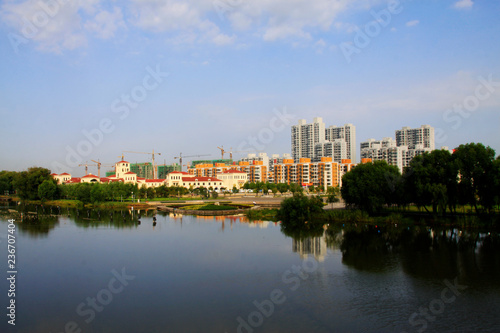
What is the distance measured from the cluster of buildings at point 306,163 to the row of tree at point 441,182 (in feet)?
108

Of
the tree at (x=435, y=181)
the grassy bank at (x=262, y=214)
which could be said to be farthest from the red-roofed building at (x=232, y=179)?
the tree at (x=435, y=181)

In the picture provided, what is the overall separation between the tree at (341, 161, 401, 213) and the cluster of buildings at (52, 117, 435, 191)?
32.0 m

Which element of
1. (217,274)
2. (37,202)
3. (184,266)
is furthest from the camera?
(37,202)

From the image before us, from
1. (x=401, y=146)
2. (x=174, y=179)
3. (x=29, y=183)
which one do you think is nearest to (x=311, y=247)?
(x=29, y=183)

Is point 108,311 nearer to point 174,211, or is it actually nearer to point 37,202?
point 174,211

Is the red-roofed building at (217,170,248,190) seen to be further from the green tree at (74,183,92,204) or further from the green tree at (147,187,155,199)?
the green tree at (74,183,92,204)

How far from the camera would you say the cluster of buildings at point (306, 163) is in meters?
66.9

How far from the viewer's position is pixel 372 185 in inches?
912

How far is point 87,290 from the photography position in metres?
10.9

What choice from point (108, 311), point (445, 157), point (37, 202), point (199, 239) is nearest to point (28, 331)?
point (108, 311)

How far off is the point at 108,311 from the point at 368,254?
10507 millimetres

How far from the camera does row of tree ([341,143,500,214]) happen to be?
1995 cm

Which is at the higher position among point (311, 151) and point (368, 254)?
point (311, 151)

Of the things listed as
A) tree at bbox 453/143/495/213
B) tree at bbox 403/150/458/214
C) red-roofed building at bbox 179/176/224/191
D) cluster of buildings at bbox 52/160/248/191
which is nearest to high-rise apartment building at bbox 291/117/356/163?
cluster of buildings at bbox 52/160/248/191
